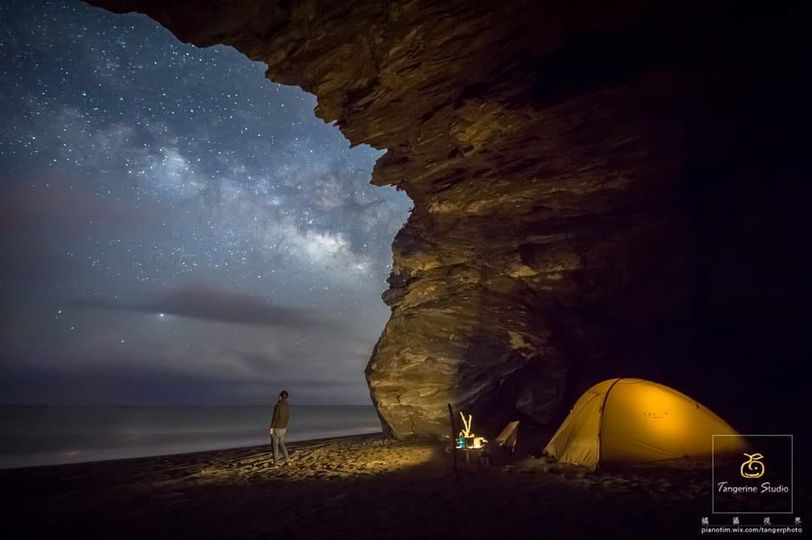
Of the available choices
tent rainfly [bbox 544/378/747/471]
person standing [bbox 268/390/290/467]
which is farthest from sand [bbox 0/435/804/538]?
person standing [bbox 268/390/290/467]

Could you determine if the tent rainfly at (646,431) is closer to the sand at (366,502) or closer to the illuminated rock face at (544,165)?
the sand at (366,502)

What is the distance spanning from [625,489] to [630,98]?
11.3m

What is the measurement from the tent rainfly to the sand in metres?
0.62

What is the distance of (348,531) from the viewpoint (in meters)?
7.30

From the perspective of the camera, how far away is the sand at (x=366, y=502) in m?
7.17

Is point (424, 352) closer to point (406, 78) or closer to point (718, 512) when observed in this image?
point (406, 78)

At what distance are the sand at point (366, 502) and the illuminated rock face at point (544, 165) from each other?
283 inches

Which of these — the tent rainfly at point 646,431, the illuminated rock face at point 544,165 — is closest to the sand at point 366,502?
the tent rainfly at point 646,431

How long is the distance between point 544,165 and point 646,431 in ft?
31.1

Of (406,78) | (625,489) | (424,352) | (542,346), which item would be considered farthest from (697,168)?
(424,352)

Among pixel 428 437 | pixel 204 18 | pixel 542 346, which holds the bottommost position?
pixel 428 437

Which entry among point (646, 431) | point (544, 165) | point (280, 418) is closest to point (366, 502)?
point (280, 418)

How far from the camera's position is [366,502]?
9156 millimetres

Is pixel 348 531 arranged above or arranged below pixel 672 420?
below
